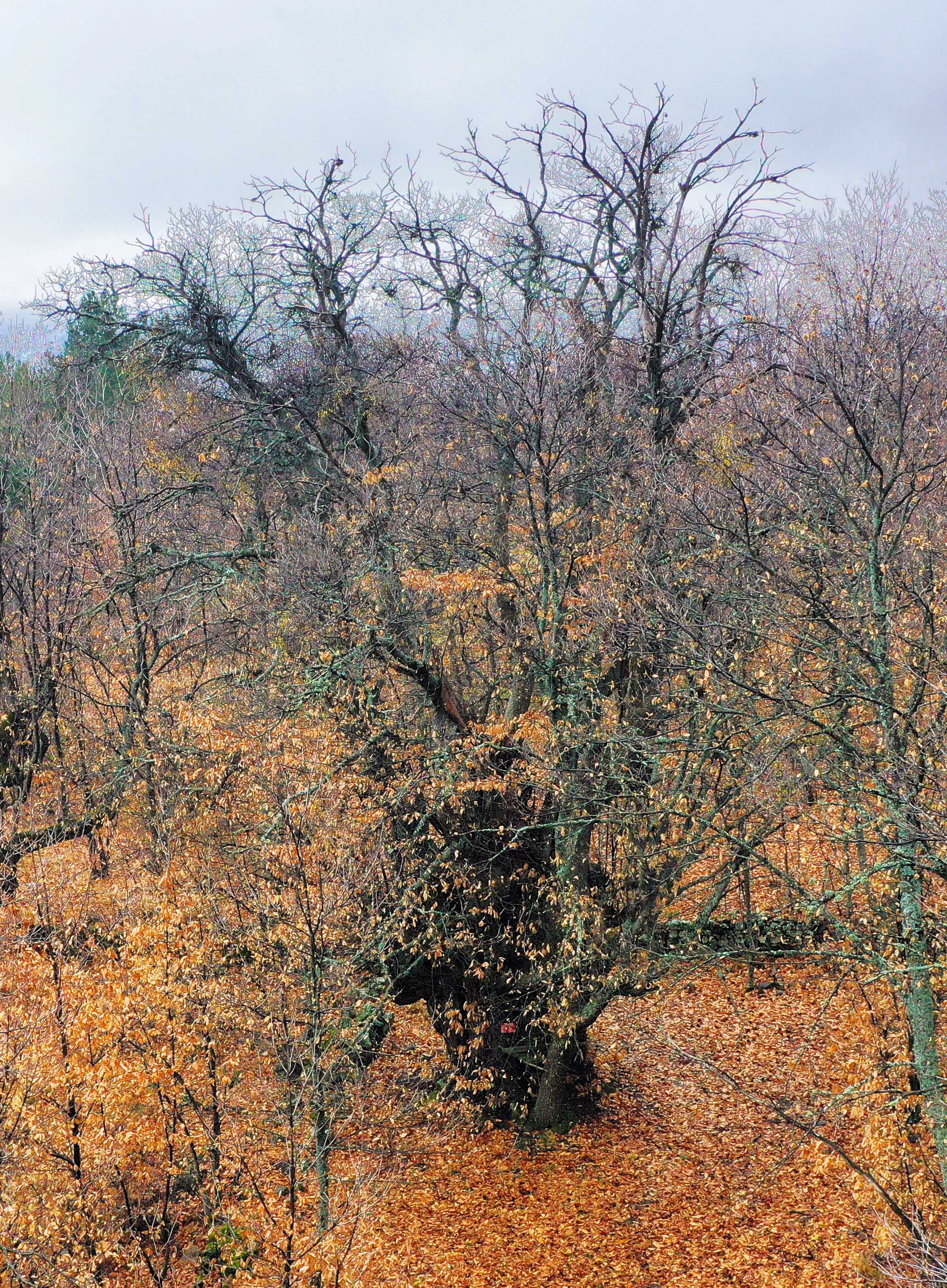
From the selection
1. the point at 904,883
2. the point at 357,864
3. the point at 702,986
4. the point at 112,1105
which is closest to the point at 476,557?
the point at 357,864

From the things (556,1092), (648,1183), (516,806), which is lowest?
(648,1183)

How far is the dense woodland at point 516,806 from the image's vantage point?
1177cm

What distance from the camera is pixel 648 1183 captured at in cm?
1560

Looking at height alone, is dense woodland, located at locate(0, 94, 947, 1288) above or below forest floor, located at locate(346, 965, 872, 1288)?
above

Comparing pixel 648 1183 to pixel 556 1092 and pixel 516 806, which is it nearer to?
pixel 556 1092

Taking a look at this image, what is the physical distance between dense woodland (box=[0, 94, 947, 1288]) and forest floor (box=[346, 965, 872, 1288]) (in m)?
0.09

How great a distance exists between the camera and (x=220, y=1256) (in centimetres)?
1453

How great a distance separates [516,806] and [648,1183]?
6.31 m

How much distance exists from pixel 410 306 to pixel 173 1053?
18928 millimetres

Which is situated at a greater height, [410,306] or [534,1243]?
[410,306]

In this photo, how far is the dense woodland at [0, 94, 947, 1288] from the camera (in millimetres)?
11766

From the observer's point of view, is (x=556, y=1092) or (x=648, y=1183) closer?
(x=648, y=1183)

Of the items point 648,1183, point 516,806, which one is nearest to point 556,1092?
point 648,1183

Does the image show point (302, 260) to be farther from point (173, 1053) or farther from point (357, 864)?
point (173, 1053)
